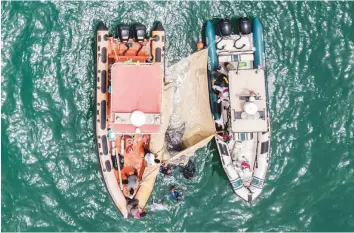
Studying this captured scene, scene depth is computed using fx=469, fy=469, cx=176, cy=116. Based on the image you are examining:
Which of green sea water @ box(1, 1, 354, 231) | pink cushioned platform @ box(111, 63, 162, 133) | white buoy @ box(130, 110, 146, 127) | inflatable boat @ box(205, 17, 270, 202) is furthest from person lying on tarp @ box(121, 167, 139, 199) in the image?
inflatable boat @ box(205, 17, 270, 202)

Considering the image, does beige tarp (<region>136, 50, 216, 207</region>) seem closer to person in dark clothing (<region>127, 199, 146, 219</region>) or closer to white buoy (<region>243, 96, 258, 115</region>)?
person in dark clothing (<region>127, 199, 146, 219</region>)

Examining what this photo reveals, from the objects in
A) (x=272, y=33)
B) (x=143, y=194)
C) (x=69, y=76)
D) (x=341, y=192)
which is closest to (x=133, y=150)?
(x=143, y=194)

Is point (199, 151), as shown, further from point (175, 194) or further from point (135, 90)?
point (135, 90)

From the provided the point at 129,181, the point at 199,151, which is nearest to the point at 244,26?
the point at 199,151

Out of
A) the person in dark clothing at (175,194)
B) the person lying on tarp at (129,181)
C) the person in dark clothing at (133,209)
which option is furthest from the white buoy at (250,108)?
the person in dark clothing at (133,209)

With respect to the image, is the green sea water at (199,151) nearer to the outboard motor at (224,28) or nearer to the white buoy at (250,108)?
the outboard motor at (224,28)

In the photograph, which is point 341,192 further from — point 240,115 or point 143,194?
point 143,194

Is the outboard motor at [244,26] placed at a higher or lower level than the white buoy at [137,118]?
higher
